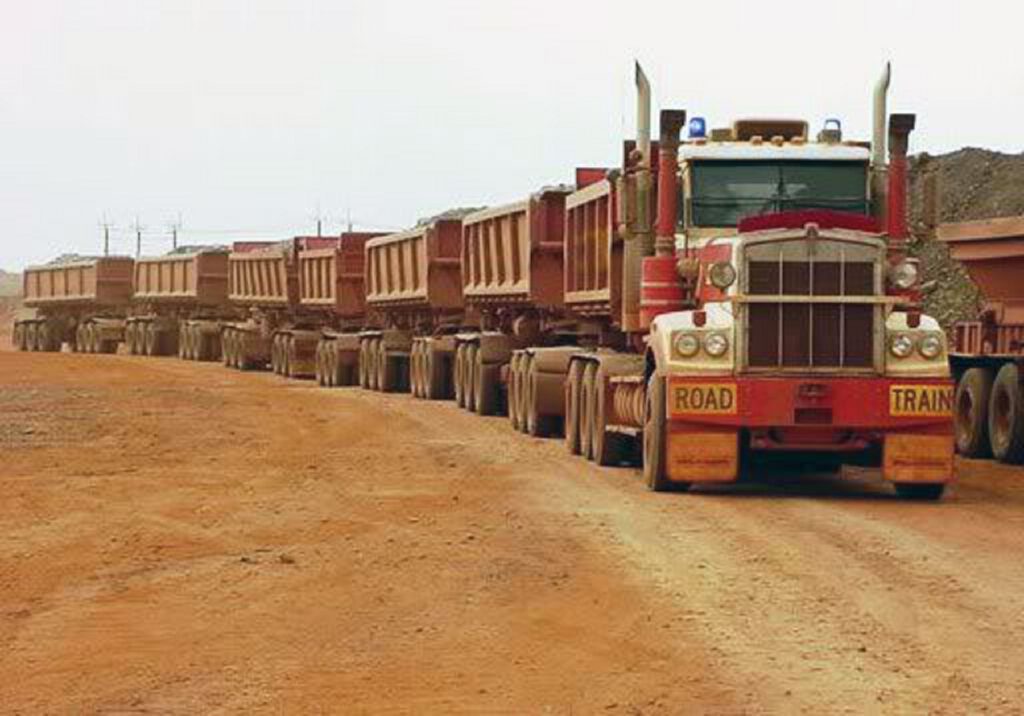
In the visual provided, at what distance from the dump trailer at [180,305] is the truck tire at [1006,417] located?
1249 inches

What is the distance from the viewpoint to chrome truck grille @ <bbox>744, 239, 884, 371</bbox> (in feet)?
47.6

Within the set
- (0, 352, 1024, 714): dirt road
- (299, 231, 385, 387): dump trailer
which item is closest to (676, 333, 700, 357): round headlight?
(0, 352, 1024, 714): dirt road

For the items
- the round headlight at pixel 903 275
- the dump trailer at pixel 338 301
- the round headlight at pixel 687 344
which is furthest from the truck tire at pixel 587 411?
the dump trailer at pixel 338 301

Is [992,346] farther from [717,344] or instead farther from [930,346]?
[717,344]

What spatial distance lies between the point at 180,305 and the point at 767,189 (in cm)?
3839

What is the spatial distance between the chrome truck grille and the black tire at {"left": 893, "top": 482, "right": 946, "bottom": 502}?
A: 1008 millimetres

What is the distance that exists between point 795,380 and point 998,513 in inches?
69.7

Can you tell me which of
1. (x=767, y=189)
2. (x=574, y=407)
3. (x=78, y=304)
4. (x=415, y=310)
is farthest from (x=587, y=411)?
(x=78, y=304)

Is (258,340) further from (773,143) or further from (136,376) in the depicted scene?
(773,143)

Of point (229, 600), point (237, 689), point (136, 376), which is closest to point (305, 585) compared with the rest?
point (229, 600)

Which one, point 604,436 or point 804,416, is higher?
point 804,416

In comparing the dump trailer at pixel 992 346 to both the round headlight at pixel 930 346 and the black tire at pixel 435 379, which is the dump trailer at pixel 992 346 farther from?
the black tire at pixel 435 379

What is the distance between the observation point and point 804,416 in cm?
1438

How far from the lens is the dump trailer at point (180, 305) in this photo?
163ft
